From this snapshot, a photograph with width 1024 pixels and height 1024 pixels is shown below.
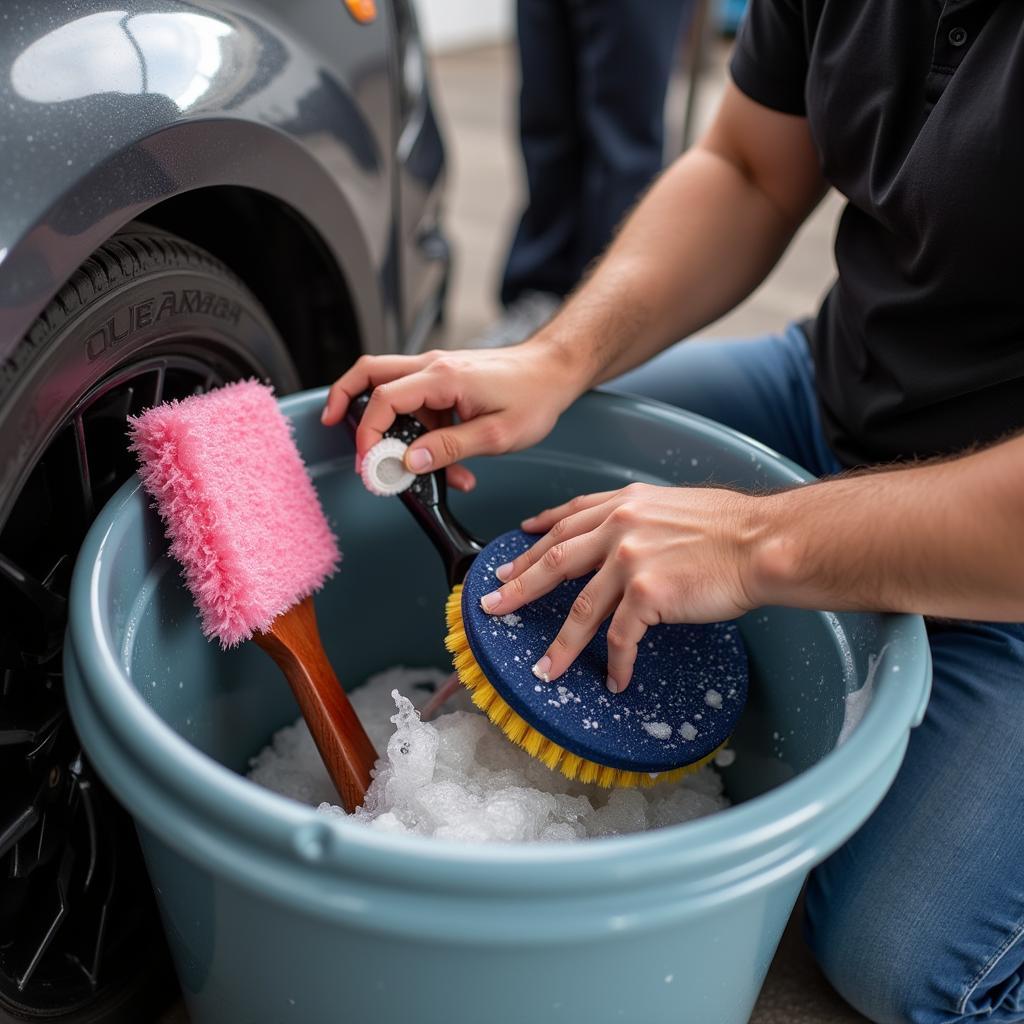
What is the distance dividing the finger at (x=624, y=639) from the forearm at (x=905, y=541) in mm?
72

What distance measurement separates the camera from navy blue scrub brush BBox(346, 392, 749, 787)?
63 cm

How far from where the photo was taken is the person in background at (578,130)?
5.20 ft

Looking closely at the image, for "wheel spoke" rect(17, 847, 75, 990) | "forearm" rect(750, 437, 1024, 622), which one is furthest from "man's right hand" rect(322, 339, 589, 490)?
"wheel spoke" rect(17, 847, 75, 990)

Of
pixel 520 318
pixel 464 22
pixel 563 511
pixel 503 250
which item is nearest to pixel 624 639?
pixel 563 511

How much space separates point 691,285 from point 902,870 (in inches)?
19.1

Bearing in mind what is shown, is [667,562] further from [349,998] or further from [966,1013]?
[966,1013]

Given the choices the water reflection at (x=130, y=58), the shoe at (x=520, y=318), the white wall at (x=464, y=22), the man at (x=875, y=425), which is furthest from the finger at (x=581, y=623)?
the white wall at (x=464, y=22)

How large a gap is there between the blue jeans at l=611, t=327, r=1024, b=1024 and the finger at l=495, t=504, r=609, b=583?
288mm

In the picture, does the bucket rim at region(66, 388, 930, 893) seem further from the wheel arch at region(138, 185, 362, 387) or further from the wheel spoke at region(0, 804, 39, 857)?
the wheel arch at region(138, 185, 362, 387)

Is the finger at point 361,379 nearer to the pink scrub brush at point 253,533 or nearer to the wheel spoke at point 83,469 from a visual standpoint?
the pink scrub brush at point 253,533

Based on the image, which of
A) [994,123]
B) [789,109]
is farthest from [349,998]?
[789,109]

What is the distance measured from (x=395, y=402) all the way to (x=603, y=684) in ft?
0.78

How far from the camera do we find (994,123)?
65 centimetres

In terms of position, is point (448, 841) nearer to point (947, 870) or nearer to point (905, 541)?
point (905, 541)
